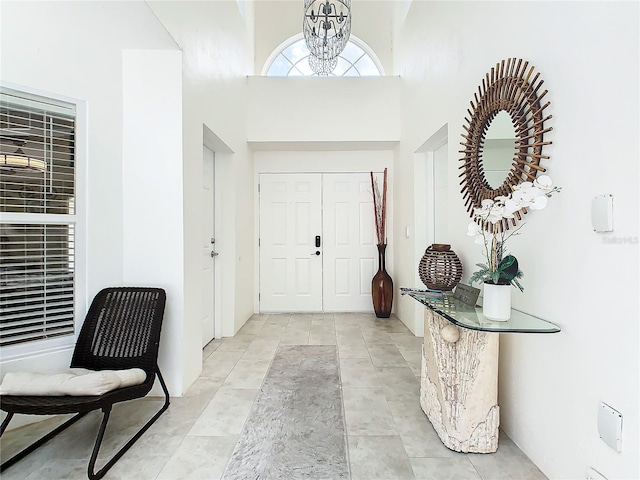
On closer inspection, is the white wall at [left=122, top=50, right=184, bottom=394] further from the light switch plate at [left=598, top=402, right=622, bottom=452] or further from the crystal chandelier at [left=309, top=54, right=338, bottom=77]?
the light switch plate at [left=598, top=402, right=622, bottom=452]

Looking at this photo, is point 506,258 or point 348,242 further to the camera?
point 348,242

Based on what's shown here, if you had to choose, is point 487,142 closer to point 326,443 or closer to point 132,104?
point 326,443

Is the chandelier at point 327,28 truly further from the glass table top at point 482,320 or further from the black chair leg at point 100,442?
the black chair leg at point 100,442

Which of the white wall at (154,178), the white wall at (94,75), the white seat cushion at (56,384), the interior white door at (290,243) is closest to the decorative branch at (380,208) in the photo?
the interior white door at (290,243)

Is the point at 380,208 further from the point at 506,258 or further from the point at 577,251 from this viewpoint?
the point at 577,251

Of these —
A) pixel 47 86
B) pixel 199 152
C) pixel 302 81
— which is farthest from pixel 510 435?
pixel 302 81

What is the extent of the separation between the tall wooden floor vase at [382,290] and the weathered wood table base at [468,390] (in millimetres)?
2609

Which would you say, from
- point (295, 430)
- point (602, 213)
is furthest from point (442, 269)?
point (295, 430)

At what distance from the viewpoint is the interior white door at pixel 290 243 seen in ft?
16.1

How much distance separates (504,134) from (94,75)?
2605mm

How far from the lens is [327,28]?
348cm

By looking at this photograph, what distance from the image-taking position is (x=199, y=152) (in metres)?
2.71

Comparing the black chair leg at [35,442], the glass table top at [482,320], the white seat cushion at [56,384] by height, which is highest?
the glass table top at [482,320]

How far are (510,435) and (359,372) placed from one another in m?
1.16
